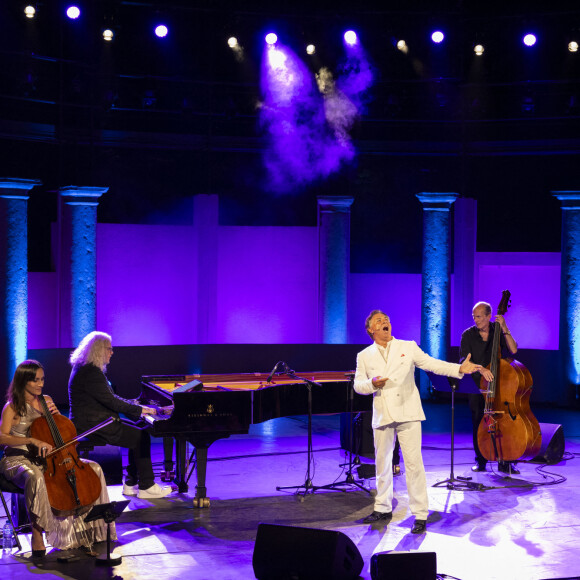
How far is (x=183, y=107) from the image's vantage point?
44.4 ft

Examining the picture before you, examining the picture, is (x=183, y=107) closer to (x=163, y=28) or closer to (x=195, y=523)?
(x=163, y=28)

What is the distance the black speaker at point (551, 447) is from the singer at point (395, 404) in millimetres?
2636

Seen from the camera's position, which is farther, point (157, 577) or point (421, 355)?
point (421, 355)

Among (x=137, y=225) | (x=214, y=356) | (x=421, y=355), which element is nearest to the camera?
(x=421, y=355)

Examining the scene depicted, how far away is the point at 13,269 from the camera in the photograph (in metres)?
12.1

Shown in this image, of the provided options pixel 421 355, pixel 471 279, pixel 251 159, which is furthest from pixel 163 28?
pixel 421 355

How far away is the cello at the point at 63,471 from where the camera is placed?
5.64 metres

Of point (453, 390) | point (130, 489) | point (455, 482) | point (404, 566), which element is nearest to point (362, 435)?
point (455, 482)

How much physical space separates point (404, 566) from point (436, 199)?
9707 millimetres

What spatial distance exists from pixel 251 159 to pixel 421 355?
8478 mm

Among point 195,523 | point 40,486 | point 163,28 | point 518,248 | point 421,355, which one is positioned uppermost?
point 163,28

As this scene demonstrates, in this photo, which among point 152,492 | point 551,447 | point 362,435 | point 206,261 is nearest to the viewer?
point 152,492

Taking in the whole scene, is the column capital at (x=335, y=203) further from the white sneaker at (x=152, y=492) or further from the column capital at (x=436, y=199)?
the white sneaker at (x=152, y=492)

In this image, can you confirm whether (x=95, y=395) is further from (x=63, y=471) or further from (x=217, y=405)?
(x=63, y=471)
